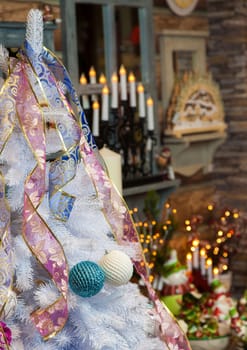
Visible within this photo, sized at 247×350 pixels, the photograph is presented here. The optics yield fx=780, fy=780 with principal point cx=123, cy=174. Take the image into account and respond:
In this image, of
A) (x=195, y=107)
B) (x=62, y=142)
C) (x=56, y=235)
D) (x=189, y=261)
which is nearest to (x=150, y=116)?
(x=195, y=107)

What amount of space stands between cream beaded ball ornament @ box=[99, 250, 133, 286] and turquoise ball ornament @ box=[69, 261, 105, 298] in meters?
0.03

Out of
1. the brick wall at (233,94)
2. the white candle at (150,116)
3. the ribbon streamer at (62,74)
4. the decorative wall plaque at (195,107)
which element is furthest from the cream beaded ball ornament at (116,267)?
the brick wall at (233,94)

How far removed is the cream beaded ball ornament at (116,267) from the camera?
2.03 meters

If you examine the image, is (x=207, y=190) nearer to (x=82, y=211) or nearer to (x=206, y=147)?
(x=206, y=147)

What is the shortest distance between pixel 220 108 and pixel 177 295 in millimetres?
1214

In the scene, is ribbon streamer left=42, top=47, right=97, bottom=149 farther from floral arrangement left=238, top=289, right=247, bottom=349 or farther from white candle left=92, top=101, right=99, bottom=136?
floral arrangement left=238, top=289, right=247, bottom=349

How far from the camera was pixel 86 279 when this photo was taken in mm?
1958

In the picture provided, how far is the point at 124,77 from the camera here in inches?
131

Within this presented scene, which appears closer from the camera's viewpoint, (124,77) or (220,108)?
(124,77)

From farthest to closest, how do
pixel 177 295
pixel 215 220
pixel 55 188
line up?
pixel 215 220
pixel 177 295
pixel 55 188

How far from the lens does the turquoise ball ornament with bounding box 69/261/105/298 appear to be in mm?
1964

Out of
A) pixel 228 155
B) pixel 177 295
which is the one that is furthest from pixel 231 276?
pixel 177 295

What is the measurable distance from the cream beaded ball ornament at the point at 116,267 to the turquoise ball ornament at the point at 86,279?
1.3 inches

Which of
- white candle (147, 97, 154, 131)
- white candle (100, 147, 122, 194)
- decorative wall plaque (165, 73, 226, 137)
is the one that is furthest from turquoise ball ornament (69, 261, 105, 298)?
decorative wall plaque (165, 73, 226, 137)
